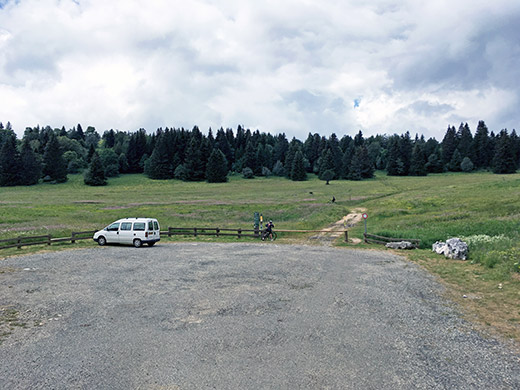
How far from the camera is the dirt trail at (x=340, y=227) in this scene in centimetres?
3194

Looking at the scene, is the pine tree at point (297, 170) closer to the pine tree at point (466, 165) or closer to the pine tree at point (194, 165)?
the pine tree at point (194, 165)

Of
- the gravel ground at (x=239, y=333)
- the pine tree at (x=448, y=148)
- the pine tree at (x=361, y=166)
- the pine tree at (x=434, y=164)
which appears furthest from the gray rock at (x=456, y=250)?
the pine tree at (x=448, y=148)

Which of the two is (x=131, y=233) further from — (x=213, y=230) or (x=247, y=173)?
(x=247, y=173)

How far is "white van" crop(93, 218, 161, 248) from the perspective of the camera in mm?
26922

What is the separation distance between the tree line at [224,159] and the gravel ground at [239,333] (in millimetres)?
95926

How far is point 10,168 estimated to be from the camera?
330ft

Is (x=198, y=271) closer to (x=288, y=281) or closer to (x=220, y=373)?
(x=288, y=281)

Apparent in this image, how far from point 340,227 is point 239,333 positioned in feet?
100

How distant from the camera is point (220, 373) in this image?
780 centimetres

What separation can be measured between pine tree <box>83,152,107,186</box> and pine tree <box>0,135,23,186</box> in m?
19.9

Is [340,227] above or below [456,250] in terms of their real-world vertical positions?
below

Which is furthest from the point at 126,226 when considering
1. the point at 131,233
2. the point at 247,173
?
the point at 247,173

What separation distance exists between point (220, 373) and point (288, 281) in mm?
8607

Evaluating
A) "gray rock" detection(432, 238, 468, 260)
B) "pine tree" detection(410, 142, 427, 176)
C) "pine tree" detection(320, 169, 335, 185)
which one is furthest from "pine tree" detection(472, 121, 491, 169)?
"gray rock" detection(432, 238, 468, 260)
